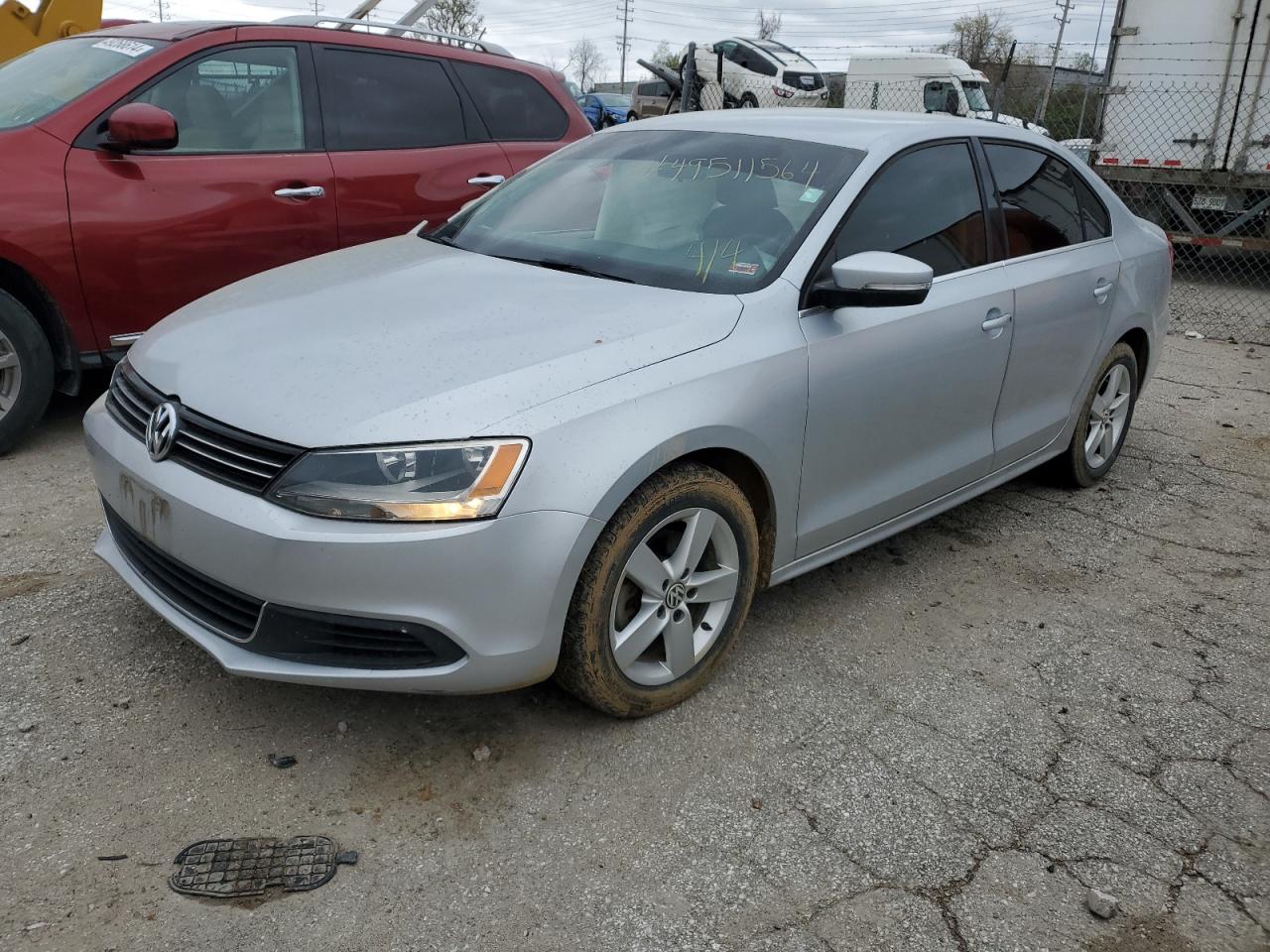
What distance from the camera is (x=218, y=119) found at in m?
4.80

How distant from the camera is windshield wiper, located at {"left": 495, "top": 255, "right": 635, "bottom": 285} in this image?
3.17 m

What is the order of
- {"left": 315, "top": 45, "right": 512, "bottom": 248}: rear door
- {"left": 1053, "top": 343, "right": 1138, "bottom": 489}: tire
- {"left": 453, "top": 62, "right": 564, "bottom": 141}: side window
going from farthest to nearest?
{"left": 453, "top": 62, "right": 564, "bottom": 141}: side window, {"left": 315, "top": 45, "right": 512, "bottom": 248}: rear door, {"left": 1053, "top": 343, "right": 1138, "bottom": 489}: tire

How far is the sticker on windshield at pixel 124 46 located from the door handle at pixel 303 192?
800 mm

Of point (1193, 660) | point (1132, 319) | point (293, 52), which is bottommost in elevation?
point (1193, 660)

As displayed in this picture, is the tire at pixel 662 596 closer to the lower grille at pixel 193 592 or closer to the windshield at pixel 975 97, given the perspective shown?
the lower grille at pixel 193 592

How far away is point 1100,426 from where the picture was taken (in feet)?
15.9

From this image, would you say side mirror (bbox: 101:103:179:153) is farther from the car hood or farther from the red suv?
the car hood

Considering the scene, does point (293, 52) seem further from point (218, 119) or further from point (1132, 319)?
point (1132, 319)

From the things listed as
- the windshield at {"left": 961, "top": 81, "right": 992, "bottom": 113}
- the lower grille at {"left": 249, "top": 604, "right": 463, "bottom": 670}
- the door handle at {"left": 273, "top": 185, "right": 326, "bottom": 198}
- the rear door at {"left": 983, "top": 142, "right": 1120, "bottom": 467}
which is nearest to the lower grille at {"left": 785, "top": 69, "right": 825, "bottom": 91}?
the windshield at {"left": 961, "top": 81, "right": 992, "bottom": 113}

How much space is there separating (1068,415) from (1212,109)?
8.06 meters

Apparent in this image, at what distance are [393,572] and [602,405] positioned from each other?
2.06ft

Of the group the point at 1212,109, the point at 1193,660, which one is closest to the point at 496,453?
the point at 1193,660

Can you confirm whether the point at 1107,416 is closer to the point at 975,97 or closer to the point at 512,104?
the point at 512,104

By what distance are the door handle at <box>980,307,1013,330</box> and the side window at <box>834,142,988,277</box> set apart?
7.2 inches
